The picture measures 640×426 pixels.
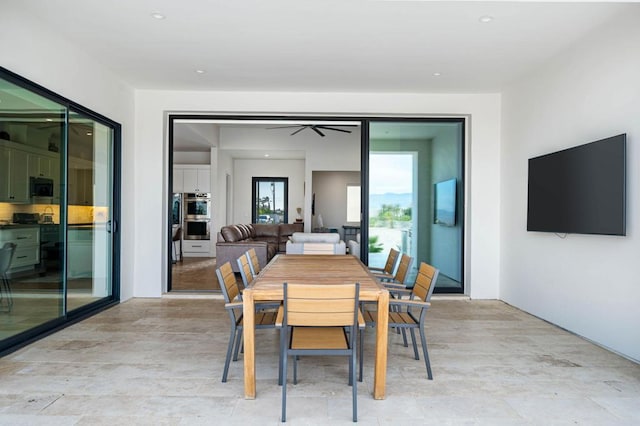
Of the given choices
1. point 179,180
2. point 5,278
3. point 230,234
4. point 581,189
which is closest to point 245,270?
point 5,278

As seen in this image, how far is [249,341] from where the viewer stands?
236cm

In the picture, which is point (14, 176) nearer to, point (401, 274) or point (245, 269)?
point (245, 269)

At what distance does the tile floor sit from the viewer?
221 cm

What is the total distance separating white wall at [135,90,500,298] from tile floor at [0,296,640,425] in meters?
1.58

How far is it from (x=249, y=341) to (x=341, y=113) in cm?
379

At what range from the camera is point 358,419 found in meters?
2.16

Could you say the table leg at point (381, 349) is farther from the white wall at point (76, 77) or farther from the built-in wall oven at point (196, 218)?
the built-in wall oven at point (196, 218)

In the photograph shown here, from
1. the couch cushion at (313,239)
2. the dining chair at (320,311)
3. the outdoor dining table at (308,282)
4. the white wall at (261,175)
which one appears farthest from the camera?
the white wall at (261,175)

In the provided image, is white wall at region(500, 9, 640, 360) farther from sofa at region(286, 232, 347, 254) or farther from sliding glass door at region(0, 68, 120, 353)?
sliding glass door at region(0, 68, 120, 353)

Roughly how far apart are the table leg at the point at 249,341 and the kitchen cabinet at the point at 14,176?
229cm

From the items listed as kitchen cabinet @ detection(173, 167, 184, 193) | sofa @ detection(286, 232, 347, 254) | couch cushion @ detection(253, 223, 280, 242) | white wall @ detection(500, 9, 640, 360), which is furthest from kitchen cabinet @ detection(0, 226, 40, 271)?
kitchen cabinet @ detection(173, 167, 184, 193)

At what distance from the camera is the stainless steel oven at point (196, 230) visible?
9.88m

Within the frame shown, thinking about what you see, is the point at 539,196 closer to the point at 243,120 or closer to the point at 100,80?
the point at 243,120

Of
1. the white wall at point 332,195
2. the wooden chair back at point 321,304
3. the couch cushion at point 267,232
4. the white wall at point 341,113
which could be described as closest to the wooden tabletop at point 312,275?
the wooden chair back at point 321,304
